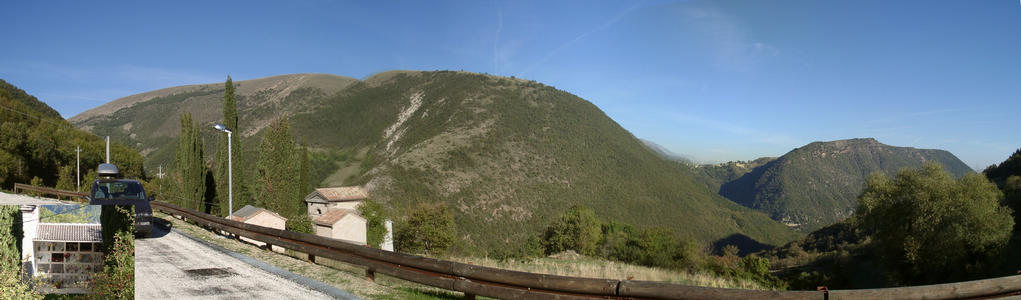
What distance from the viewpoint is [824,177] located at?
179 meters

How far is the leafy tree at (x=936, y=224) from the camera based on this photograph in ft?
92.7

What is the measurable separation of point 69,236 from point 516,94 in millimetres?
Result: 140572

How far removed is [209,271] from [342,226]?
26.4 m

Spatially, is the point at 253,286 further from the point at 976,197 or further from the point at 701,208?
the point at 701,208

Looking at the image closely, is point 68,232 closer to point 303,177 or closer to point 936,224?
point 936,224

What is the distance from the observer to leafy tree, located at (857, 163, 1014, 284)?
92.7ft

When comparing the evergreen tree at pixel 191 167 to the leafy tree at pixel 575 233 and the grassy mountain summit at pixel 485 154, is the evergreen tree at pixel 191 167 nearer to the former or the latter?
the grassy mountain summit at pixel 485 154

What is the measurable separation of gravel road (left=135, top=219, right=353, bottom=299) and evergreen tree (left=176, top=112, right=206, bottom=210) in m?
→ 32.3

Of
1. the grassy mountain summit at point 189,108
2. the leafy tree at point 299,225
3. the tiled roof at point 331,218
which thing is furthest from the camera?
the grassy mountain summit at point 189,108

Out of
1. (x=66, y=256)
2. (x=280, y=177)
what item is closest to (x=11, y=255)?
(x=66, y=256)

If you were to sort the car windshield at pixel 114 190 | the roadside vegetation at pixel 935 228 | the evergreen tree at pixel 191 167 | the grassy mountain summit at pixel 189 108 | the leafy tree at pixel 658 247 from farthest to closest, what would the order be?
the grassy mountain summit at pixel 189 108, the leafy tree at pixel 658 247, the evergreen tree at pixel 191 167, the roadside vegetation at pixel 935 228, the car windshield at pixel 114 190

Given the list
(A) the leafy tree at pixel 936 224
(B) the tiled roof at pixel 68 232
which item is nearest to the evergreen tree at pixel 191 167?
(B) the tiled roof at pixel 68 232

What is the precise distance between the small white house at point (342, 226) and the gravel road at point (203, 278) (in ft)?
78.9

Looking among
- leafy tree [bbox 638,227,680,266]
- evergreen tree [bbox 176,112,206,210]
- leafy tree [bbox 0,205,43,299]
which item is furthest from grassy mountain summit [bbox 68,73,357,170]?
leafy tree [bbox 0,205,43,299]
